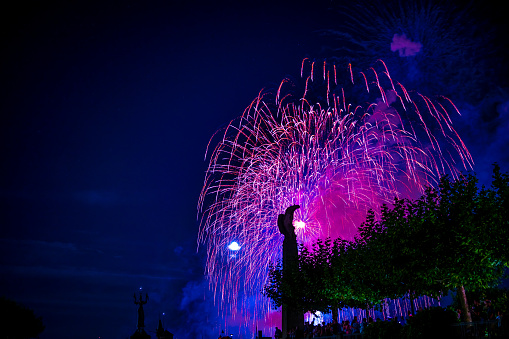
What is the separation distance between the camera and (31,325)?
58.7 m

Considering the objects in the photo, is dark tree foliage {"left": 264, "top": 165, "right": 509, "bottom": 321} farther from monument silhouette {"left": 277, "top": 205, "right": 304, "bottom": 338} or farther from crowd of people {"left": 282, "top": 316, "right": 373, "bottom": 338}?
monument silhouette {"left": 277, "top": 205, "right": 304, "bottom": 338}

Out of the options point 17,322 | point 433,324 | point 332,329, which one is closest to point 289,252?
point 332,329

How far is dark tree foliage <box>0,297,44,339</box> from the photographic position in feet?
176

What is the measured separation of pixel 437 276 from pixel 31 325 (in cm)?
5326

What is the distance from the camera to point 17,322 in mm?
55625

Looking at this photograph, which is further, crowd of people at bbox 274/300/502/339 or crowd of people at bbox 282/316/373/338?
crowd of people at bbox 282/316/373/338

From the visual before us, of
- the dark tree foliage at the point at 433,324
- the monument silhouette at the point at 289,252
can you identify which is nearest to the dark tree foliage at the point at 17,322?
the monument silhouette at the point at 289,252

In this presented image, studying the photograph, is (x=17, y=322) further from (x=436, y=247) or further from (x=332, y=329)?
(x=436, y=247)

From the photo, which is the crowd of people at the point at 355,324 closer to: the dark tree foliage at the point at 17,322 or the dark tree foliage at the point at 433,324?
the dark tree foliage at the point at 433,324

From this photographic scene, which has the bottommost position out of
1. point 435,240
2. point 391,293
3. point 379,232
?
point 391,293

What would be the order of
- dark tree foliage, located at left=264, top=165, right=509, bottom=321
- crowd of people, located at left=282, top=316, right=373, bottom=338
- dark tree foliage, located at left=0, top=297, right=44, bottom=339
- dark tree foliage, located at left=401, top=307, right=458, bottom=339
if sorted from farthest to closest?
dark tree foliage, located at left=0, top=297, right=44, bottom=339, crowd of people, located at left=282, top=316, right=373, bottom=338, dark tree foliage, located at left=264, top=165, right=509, bottom=321, dark tree foliage, located at left=401, top=307, right=458, bottom=339

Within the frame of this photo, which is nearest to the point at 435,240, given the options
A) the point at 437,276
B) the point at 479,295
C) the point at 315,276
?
the point at 437,276

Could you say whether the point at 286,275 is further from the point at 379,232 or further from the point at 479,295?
the point at 479,295

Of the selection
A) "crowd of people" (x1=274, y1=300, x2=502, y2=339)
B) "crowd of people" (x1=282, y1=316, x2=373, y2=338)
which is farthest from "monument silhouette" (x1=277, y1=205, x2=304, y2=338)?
"crowd of people" (x1=282, y1=316, x2=373, y2=338)
